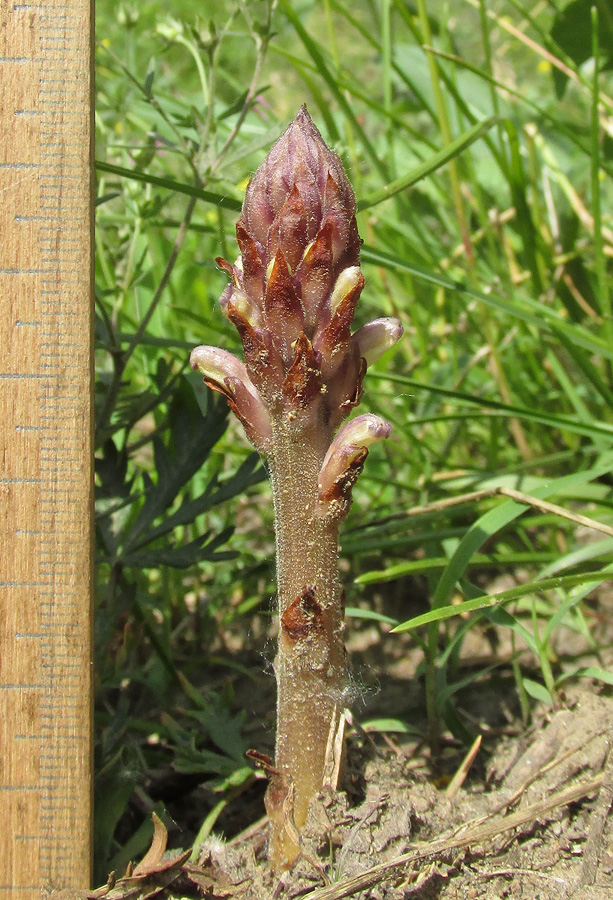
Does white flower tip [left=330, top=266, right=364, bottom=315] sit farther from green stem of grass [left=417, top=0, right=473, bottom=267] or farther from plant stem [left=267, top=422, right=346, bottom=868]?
green stem of grass [left=417, top=0, right=473, bottom=267]

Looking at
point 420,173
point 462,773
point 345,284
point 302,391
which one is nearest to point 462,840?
point 462,773

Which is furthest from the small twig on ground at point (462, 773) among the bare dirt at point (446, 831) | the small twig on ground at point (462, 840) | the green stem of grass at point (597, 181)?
the green stem of grass at point (597, 181)

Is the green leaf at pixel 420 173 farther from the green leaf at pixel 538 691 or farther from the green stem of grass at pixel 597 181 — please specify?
the green leaf at pixel 538 691

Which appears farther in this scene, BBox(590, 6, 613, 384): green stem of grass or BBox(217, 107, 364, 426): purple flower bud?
BBox(590, 6, 613, 384): green stem of grass

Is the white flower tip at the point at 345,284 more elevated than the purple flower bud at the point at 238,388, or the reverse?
the white flower tip at the point at 345,284

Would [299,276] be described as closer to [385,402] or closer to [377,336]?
[377,336]

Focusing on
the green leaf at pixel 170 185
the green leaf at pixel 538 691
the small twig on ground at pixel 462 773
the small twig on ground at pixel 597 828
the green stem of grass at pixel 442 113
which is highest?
the green stem of grass at pixel 442 113

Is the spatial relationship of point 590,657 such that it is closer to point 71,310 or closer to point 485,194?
point 71,310

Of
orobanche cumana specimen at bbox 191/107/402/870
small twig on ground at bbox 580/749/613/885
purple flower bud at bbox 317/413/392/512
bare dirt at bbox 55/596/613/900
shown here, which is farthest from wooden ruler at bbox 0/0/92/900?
small twig on ground at bbox 580/749/613/885
